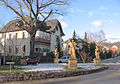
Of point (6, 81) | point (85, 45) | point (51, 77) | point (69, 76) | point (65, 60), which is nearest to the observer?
point (6, 81)

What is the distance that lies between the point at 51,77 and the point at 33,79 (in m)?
1.54

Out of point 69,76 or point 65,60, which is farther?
point 65,60

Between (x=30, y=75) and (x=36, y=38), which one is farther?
(x=36, y=38)

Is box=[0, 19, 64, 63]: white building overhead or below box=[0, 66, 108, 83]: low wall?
overhead

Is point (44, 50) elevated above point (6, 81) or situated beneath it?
elevated above

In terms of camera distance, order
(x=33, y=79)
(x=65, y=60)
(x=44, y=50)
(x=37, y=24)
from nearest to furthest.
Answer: (x=33, y=79), (x=37, y=24), (x=65, y=60), (x=44, y=50)

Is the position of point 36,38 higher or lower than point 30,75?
higher

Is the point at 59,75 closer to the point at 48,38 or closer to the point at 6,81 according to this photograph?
the point at 6,81

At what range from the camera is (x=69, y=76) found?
40.7ft

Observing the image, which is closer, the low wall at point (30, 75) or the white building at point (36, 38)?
the low wall at point (30, 75)

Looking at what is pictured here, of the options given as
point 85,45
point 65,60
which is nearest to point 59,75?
point 65,60

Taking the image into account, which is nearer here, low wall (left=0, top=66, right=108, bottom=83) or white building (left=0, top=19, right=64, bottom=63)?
low wall (left=0, top=66, right=108, bottom=83)

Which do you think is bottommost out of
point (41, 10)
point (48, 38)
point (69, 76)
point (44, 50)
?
point (69, 76)

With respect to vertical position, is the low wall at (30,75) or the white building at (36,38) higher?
the white building at (36,38)
